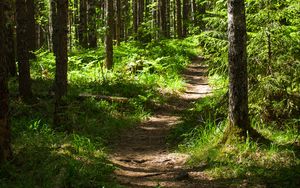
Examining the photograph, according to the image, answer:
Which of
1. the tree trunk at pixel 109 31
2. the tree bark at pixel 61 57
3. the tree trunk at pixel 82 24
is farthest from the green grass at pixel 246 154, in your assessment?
the tree trunk at pixel 82 24

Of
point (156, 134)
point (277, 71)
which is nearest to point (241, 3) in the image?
point (277, 71)

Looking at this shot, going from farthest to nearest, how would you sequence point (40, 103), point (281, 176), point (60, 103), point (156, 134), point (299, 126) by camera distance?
point (40, 103) → point (156, 134) → point (60, 103) → point (299, 126) → point (281, 176)

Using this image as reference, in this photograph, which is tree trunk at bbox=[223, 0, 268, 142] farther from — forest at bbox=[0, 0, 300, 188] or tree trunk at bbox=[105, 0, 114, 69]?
tree trunk at bbox=[105, 0, 114, 69]

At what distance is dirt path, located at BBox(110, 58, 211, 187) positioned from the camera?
758cm

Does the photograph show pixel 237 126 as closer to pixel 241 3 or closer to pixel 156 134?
pixel 241 3

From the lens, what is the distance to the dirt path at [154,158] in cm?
758

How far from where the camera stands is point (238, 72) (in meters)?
8.04

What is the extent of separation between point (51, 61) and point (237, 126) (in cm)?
1274

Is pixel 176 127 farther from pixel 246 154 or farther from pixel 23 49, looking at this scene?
pixel 23 49

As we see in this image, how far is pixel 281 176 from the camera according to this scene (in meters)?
6.84

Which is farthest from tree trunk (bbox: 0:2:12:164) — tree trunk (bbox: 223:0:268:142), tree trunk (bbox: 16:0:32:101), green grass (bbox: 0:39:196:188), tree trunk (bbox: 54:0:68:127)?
tree trunk (bbox: 223:0:268:142)

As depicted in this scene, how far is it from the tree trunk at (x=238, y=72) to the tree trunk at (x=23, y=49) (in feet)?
21.4

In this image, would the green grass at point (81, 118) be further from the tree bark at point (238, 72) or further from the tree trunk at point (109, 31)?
the tree bark at point (238, 72)

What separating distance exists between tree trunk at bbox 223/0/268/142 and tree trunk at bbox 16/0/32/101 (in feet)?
21.4
